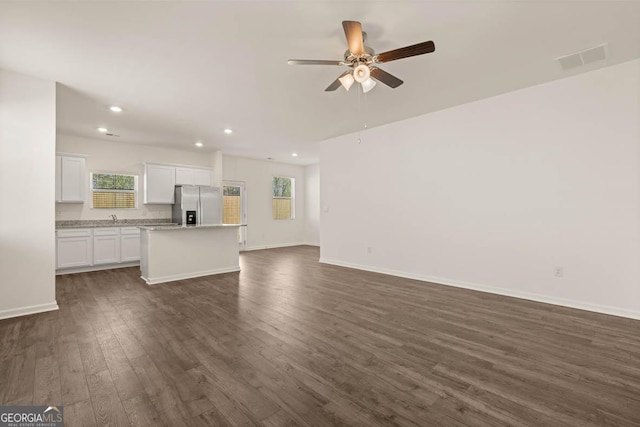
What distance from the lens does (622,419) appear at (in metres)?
1.63

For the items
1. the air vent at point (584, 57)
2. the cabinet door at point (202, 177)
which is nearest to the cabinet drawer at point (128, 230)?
the cabinet door at point (202, 177)

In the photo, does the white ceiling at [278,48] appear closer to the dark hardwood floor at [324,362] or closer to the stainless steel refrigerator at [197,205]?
the stainless steel refrigerator at [197,205]

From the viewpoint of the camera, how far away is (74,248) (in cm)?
562

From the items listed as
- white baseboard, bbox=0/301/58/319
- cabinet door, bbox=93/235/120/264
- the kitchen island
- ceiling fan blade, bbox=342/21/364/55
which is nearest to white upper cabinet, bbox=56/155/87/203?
cabinet door, bbox=93/235/120/264

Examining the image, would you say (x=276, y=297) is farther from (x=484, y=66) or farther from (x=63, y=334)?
(x=484, y=66)

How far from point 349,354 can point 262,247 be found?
708 cm

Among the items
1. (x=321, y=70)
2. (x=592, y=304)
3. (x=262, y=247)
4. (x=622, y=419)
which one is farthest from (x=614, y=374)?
(x=262, y=247)

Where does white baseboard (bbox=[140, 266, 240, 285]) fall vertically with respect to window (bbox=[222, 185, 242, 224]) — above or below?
below

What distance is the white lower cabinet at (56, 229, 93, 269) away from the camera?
5465 millimetres

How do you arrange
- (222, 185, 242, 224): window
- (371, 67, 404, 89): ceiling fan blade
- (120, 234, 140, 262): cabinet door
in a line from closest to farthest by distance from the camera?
(371, 67, 404, 89): ceiling fan blade < (120, 234, 140, 262): cabinet door < (222, 185, 242, 224): window

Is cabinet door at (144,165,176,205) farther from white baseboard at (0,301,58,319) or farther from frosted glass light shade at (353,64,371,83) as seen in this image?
frosted glass light shade at (353,64,371,83)

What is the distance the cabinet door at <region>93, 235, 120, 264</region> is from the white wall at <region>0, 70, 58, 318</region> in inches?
106

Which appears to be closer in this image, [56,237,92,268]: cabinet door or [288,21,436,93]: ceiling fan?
[288,21,436,93]: ceiling fan

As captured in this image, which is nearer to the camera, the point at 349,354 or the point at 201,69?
the point at 349,354
